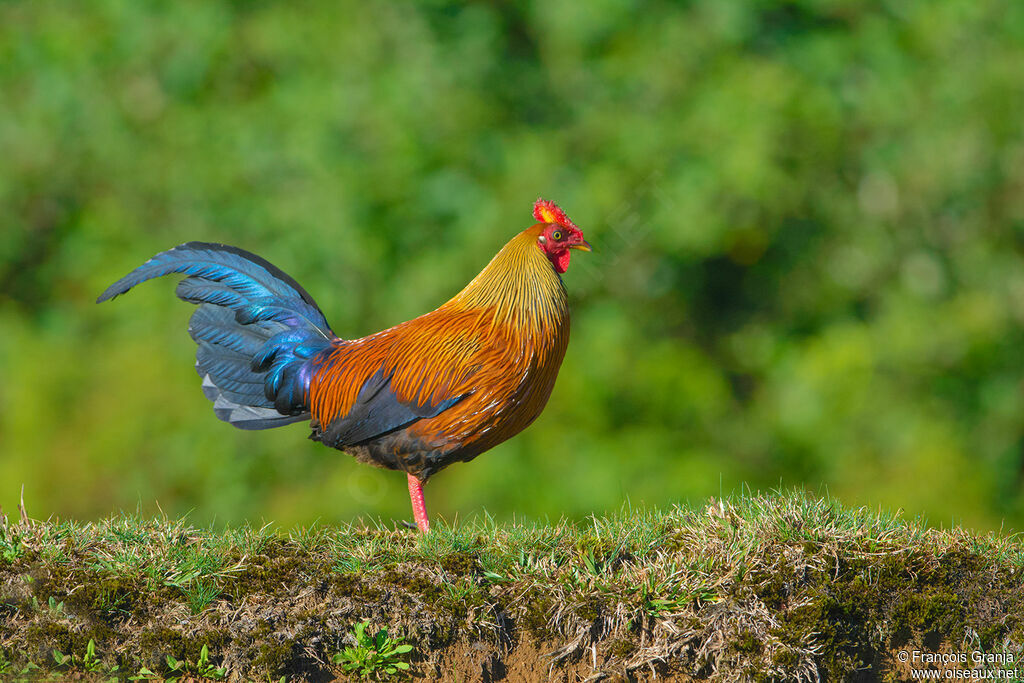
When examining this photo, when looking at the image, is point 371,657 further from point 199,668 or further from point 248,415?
point 248,415

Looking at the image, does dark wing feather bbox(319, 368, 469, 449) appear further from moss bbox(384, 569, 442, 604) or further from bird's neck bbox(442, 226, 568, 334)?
moss bbox(384, 569, 442, 604)

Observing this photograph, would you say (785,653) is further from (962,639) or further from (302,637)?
(302,637)

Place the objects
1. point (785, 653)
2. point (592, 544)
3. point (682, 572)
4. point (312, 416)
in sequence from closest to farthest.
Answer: point (785, 653) → point (682, 572) → point (592, 544) → point (312, 416)

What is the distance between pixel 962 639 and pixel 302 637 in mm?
2203

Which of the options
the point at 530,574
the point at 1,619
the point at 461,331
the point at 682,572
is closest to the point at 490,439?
the point at 461,331

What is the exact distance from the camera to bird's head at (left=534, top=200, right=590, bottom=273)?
171 inches

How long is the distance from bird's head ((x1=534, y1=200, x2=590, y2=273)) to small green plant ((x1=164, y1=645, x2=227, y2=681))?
2.11 m

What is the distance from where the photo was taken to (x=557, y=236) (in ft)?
14.3

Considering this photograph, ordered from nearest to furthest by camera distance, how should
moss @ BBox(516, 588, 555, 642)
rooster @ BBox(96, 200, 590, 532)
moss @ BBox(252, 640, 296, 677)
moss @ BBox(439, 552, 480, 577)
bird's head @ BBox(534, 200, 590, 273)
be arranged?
moss @ BBox(252, 640, 296, 677), moss @ BBox(516, 588, 555, 642), moss @ BBox(439, 552, 480, 577), rooster @ BBox(96, 200, 590, 532), bird's head @ BBox(534, 200, 590, 273)

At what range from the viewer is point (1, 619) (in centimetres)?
328

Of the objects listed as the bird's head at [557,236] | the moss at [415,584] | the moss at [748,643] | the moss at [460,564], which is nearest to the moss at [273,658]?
the moss at [415,584]

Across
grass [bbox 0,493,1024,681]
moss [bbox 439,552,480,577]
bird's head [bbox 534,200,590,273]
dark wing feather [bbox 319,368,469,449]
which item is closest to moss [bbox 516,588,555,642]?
grass [bbox 0,493,1024,681]

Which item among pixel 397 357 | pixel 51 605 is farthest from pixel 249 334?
pixel 51 605

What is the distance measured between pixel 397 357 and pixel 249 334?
0.82 m
